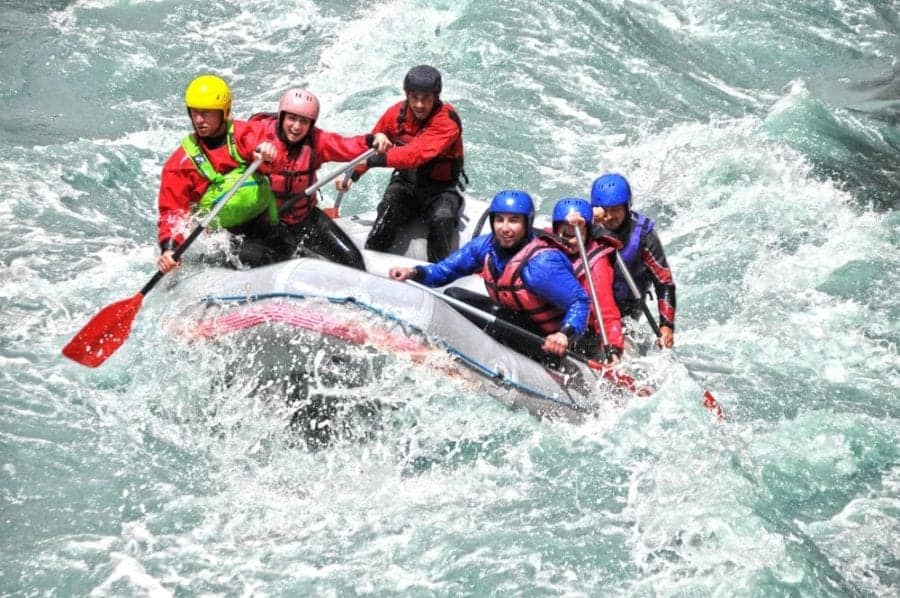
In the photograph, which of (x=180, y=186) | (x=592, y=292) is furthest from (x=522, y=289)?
(x=180, y=186)

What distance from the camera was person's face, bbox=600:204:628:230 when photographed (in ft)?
24.4

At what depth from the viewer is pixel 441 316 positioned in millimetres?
6445

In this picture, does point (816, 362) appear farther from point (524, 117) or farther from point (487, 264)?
point (524, 117)

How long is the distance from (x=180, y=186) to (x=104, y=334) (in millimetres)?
1035

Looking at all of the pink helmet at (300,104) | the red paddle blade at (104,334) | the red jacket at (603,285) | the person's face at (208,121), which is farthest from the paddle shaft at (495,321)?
the red paddle blade at (104,334)

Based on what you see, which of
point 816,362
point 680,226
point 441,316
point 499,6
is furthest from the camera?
point 499,6

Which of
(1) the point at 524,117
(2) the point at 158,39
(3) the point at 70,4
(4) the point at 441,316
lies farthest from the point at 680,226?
(3) the point at 70,4

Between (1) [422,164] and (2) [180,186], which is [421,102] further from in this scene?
(2) [180,186]

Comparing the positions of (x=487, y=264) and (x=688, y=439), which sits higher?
(x=487, y=264)

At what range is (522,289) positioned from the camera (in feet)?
22.4

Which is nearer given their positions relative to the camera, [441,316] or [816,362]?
[441,316]

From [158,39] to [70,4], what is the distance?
4.89 feet

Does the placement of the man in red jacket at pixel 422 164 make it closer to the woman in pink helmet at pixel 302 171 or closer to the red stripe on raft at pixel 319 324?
the woman in pink helmet at pixel 302 171

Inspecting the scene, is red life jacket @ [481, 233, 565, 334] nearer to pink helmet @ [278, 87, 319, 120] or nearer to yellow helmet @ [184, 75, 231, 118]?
pink helmet @ [278, 87, 319, 120]
